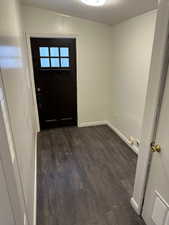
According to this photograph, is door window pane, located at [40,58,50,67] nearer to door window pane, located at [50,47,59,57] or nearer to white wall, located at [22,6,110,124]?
door window pane, located at [50,47,59,57]

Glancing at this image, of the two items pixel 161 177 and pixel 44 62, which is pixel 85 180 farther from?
pixel 44 62

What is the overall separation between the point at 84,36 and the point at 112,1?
122cm

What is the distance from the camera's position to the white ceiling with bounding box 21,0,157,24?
6.36 ft

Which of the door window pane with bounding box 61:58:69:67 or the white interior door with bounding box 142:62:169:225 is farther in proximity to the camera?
the door window pane with bounding box 61:58:69:67

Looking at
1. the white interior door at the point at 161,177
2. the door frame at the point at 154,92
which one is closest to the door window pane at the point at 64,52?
the door frame at the point at 154,92

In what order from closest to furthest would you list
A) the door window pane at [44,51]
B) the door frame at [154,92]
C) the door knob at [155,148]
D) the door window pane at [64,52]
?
the door frame at [154,92] < the door knob at [155,148] < the door window pane at [44,51] < the door window pane at [64,52]

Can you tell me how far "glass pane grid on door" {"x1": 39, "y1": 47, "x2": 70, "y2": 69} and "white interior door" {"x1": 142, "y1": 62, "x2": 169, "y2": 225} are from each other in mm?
2501

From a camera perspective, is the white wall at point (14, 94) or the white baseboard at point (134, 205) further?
the white baseboard at point (134, 205)

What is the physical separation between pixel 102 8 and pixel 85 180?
102 inches

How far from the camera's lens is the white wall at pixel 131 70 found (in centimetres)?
221

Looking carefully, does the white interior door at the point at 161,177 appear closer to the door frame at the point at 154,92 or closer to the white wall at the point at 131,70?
the door frame at the point at 154,92

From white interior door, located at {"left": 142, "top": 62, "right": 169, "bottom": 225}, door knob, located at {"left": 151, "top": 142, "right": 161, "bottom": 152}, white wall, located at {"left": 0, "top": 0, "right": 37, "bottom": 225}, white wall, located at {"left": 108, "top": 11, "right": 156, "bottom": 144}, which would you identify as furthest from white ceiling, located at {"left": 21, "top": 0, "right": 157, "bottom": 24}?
door knob, located at {"left": 151, "top": 142, "right": 161, "bottom": 152}

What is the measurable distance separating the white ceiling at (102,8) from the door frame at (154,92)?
38.4 inches

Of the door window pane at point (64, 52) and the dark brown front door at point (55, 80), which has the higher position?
the door window pane at point (64, 52)
